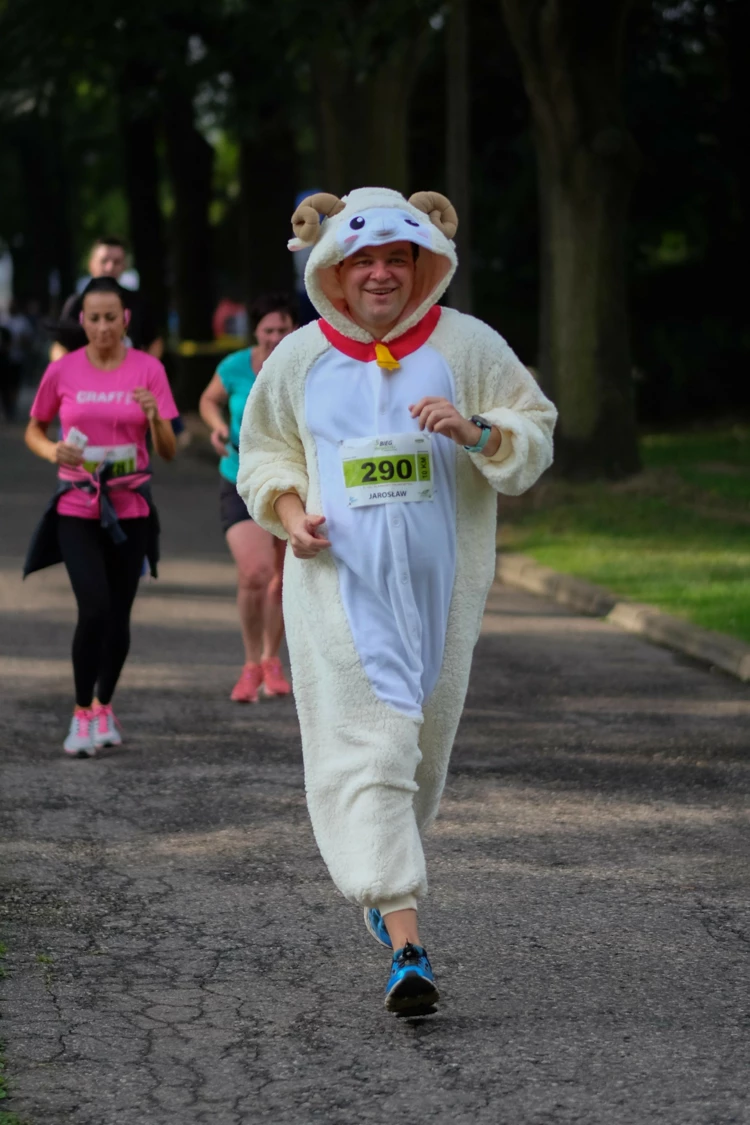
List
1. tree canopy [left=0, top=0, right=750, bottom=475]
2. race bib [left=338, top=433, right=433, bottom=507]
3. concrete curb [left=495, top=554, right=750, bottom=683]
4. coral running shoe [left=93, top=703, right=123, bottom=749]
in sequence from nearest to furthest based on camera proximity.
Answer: race bib [left=338, top=433, right=433, bottom=507] → coral running shoe [left=93, top=703, right=123, bottom=749] → concrete curb [left=495, top=554, right=750, bottom=683] → tree canopy [left=0, top=0, right=750, bottom=475]

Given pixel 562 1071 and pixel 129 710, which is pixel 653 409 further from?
pixel 562 1071

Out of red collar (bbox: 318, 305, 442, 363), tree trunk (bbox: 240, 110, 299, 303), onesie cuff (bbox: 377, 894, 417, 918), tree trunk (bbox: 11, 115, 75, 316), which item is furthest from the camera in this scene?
tree trunk (bbox: 11, 115, 75, 316)

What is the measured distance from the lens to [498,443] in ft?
17.1

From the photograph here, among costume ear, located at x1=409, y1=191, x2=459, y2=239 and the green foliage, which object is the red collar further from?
the green foliage

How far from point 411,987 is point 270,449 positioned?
1428 millimetres

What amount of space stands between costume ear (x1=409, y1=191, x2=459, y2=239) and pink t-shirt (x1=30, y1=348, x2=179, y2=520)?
3.20m

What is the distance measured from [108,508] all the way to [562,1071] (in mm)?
4275

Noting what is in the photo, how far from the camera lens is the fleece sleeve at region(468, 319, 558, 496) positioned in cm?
521

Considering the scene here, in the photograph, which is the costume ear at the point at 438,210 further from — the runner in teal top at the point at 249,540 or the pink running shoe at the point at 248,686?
the pink running shoe at the point at 248,686

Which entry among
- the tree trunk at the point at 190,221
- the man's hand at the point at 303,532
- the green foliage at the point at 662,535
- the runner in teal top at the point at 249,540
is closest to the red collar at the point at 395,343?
the man's hand at the point at 303,532

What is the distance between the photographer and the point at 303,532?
5176 millimetres

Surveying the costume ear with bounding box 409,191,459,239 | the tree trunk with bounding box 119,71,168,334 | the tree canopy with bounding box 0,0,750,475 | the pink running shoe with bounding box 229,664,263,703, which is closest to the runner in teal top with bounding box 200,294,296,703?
the pink running shoe with bounding box 229,664,263,703

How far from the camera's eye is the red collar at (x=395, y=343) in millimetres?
5309

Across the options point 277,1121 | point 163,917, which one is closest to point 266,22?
point 163,917
